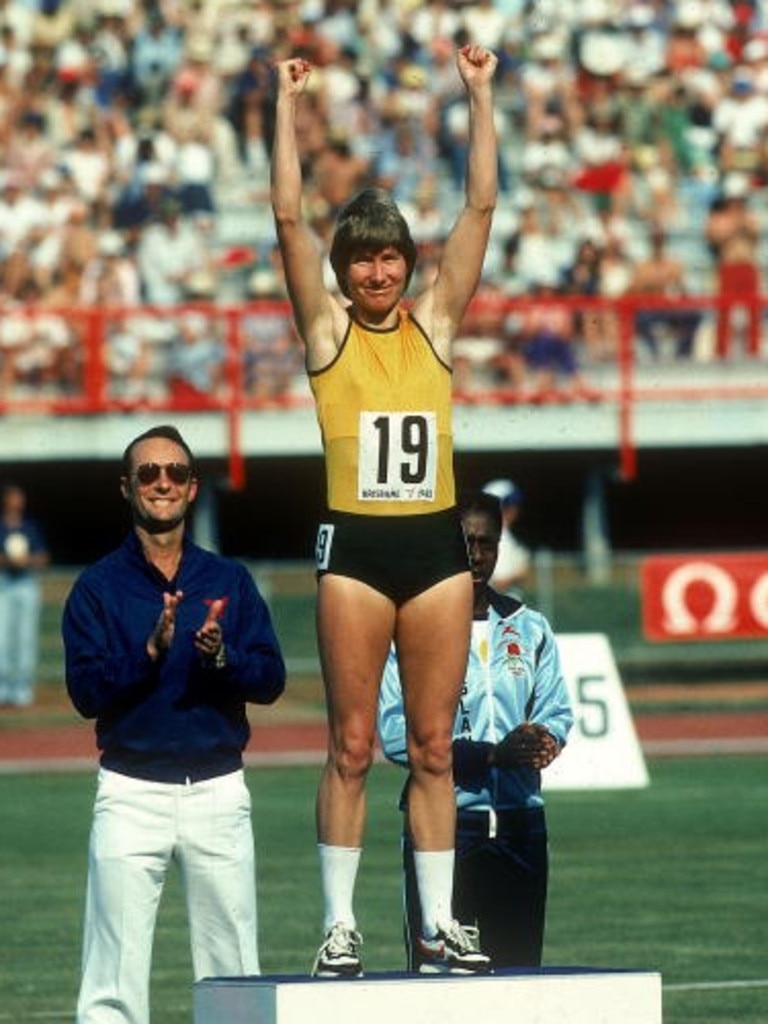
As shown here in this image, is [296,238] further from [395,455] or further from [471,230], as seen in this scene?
[395,455]

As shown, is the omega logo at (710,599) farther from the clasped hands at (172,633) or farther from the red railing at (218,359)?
the clasped hands at (172,633)

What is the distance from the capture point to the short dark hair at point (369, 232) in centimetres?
819

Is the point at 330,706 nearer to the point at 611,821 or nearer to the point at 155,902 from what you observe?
the point at 155,902

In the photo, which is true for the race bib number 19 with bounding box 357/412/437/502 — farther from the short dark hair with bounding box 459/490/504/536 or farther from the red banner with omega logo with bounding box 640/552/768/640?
the red banner with omega logo with bounding box 640/552/768/640

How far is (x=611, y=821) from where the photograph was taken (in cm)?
1809

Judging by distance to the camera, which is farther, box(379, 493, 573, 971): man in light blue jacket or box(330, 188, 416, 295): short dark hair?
box(379, 493, 573, 971): man in light blue jacket

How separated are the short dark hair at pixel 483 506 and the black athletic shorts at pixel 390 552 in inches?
17.9

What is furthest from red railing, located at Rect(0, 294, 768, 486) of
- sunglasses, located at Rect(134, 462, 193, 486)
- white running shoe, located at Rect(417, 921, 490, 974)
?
white running shoe, located at Rect(417, 921, 490, 974)

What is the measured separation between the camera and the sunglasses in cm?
823

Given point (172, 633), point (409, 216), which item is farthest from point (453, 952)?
point (409, 216)

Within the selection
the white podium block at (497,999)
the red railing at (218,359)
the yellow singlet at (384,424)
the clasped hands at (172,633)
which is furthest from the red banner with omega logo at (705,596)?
the white podium block at (497,999)

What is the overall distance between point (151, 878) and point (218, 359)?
18315 millimetres

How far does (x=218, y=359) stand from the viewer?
87.2ft

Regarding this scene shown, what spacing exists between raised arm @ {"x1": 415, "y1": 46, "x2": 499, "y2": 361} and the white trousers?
1.41 m
